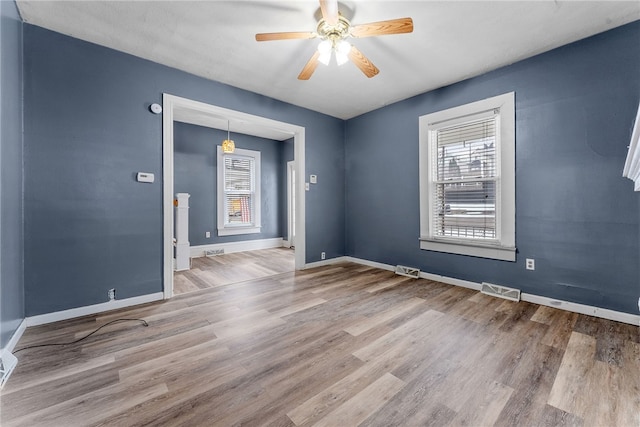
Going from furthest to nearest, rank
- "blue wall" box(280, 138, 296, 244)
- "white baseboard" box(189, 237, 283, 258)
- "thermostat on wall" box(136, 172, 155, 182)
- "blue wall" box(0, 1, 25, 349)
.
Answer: "blue wall" box(280, 138, 296, 244), "white baseboard" box(189, 237, 283, 258), "thermostat on wall" box(136, 172, 155, 182), "blue wall" box(0, 1, 25, 349)

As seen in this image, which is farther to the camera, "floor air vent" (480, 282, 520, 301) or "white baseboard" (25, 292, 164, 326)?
"floor air vent" (480, 282, 520, 301)

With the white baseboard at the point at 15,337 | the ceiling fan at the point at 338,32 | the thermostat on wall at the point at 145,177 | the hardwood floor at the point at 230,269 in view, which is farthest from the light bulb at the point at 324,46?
the white baseboard at the point at 15,337

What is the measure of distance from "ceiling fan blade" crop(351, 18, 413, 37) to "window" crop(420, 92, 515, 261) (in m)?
1.82

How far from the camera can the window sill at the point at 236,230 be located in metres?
5.80

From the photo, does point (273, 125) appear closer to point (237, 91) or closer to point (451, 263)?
point (237, 91)

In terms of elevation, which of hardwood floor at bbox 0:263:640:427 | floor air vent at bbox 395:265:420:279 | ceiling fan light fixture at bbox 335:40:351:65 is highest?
ceiling fan light fixture at bbox 335:40:351:65

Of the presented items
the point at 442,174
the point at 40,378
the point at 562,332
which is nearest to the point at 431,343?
the point at 562,332

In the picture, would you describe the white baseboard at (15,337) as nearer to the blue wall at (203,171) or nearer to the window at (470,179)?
the blue wall at (203,171)

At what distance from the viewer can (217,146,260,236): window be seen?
5801 millimetres

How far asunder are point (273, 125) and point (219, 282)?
2409 millimetres

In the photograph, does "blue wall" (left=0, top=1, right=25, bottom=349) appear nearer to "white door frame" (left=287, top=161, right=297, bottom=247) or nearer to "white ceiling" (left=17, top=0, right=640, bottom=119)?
"white ceiling" (left=17, top=0, right=640, bottom=119)

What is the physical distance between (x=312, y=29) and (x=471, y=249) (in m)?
3.02

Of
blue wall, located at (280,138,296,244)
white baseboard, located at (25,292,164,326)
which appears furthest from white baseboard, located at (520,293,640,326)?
blue wall, located at (280,138,296,244)

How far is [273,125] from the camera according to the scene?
3.99 meters
